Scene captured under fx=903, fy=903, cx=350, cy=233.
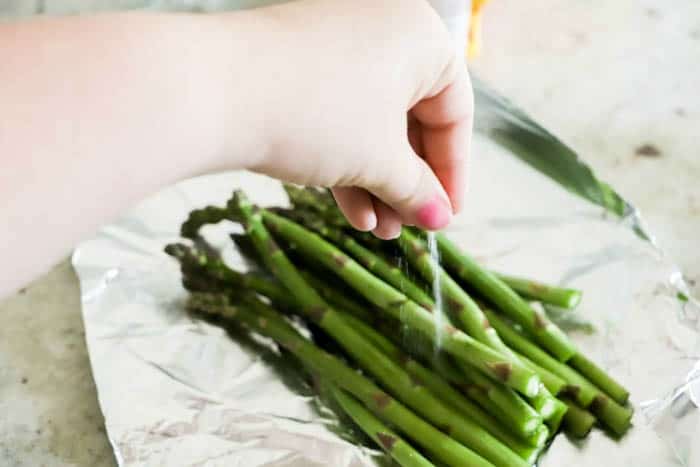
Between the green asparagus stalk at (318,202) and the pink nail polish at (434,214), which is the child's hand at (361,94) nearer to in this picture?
the pink nail polish at (434,214)

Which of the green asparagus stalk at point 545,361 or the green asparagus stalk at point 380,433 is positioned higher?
the green asparagus stalk at point 545,361

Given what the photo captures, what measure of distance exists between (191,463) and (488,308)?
1.09ft

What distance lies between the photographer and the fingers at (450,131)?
2.27 feet

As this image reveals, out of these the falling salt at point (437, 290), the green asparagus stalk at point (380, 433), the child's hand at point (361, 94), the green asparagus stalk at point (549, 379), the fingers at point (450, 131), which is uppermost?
the child's hand at point (361, 94)

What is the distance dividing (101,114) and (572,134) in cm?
80

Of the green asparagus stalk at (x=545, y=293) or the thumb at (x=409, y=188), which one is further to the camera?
the green asparagus stalk at (x=545, y=293)

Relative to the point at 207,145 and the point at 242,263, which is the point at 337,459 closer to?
the point at 242,263

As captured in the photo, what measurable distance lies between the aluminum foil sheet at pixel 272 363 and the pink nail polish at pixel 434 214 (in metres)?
0.24

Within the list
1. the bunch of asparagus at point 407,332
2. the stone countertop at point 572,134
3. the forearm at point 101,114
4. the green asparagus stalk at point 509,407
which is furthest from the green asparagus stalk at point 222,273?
the forearm at point 101,114

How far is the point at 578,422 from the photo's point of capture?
0.83 meters

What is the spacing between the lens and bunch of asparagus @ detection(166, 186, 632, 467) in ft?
2.65

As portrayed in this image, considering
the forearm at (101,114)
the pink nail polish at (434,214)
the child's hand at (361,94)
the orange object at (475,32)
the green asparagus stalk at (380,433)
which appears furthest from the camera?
the orange object at (475,32)

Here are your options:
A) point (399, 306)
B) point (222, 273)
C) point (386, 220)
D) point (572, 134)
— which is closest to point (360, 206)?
point (386, 220)

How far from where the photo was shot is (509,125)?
1.14m
